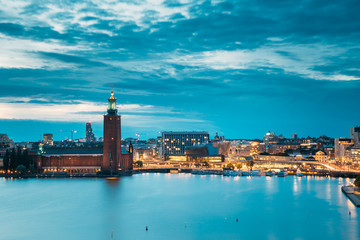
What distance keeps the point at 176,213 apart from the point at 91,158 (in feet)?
163

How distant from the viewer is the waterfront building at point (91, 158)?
88.7 metres

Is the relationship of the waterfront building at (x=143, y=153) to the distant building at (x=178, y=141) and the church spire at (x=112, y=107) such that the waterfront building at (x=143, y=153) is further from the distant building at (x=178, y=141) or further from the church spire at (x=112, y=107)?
the church spire at (x=112, y=107)

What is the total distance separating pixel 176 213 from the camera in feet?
153

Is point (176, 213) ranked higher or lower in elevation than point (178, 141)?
lower

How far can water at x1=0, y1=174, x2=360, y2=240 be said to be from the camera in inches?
1479

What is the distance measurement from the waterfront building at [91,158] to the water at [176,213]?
19.0m

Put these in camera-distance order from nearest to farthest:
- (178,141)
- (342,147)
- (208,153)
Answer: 1. (342,147)
2. (208,153)
3. (178,141)

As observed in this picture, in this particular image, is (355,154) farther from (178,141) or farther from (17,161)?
(178,141)

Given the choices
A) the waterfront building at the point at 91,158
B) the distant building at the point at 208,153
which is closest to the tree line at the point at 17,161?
the waterfront building at the point at 91,158

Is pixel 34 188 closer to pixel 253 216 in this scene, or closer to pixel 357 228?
pixel 253 216

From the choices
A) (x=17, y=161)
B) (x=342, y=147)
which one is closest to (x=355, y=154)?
(x=342, y=147)

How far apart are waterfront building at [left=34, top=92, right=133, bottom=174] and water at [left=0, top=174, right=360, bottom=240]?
62.4 feet

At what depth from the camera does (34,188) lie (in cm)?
6906

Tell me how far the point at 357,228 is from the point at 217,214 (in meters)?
12.7
